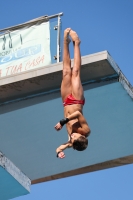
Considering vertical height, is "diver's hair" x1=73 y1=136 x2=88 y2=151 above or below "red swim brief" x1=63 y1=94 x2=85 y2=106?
below

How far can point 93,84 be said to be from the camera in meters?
13.8

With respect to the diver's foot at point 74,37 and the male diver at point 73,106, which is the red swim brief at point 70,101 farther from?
the diver's foot at point 74,37

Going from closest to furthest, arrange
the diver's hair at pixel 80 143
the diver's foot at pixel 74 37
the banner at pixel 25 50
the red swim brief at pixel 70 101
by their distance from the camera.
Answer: the diver's hair at pixel 80 143 → the red swim brief at pixel 70 101 → the diver's foot at pixel 74 37 → the banner at pixel 25 50

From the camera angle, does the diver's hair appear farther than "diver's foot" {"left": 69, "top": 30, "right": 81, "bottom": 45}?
No

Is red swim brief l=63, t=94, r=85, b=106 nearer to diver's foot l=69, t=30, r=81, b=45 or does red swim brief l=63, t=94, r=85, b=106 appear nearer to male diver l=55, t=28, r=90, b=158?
male diver l=55, t=28, r=90, b=158

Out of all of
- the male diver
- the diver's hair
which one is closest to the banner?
the male diver

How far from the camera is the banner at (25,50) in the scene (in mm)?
14836

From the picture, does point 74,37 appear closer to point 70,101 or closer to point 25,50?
point 70,101

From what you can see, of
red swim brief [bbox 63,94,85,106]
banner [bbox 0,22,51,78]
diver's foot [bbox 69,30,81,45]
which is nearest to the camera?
red swim brief [bbox 63,94,85,106]

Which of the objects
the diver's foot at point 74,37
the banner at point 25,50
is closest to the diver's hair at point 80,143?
the diver's foot at point 74,37

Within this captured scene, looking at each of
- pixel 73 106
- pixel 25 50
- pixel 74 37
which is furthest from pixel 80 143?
pixel 25 50

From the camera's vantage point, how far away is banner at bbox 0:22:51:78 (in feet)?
48.7

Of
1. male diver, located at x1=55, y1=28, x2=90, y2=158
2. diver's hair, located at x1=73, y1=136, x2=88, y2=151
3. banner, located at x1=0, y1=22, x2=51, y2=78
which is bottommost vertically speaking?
diver's hair, located at x1=73, y1=136, x2=88, y2=151

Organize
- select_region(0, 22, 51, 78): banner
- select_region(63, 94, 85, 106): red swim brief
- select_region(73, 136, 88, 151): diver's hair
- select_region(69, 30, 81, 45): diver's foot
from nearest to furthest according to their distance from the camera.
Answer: select_region(73, 136, 88, 151): diver's hair → select_region(63, 94, 85, 106): red swim brief → select_region(69, 30, 81, 45): diver's foot → select_region(0, 22, 51, 78): banner
